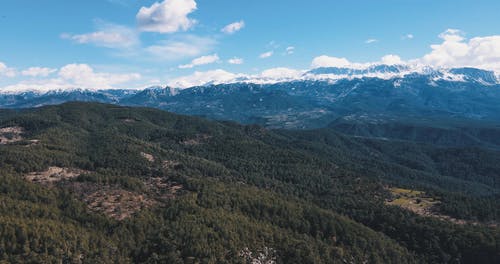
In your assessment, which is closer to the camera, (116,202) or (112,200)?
(116,202)

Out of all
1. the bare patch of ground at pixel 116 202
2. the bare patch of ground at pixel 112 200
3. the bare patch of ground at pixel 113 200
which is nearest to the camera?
the bare patch of ground at pixel 116 202

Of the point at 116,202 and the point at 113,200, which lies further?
the point at 113,200

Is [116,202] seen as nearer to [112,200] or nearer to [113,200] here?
[113,200]

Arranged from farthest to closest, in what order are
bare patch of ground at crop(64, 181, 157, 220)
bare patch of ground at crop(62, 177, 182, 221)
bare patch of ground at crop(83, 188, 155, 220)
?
bare patch of ground at crop(62, 177, 182, 221)
bare patch of ground at crop(64, 181, 157, 220)
bare patch of ground at crop(83, 188, 155, 220)

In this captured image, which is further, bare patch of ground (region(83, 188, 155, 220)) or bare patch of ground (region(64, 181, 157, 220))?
bare patch of ground (region(64, 181, 157, 220))

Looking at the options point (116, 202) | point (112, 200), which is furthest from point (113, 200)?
point (116, 202)

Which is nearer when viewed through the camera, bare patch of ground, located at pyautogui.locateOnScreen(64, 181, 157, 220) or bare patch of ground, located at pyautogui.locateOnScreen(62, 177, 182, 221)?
bare patch of ground, located at pyautogui.locateOnScreen(64, 181, 157, 220)

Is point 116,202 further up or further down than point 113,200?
further down

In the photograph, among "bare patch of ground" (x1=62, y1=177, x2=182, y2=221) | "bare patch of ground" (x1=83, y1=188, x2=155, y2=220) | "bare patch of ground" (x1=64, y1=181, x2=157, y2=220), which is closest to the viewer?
"bare patch of ground" (x1=83, y1=188, x2=155, y2=220)

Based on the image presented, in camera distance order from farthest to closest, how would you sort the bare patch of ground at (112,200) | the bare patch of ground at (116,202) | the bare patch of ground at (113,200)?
1. the bare patch of ground at (113,200)
2. the bare patch of ground at (112,200)
3. the bare patch of ground at (116,202)

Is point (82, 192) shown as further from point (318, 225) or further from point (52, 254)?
point (318, 225)

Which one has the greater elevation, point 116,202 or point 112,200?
point 112,200
